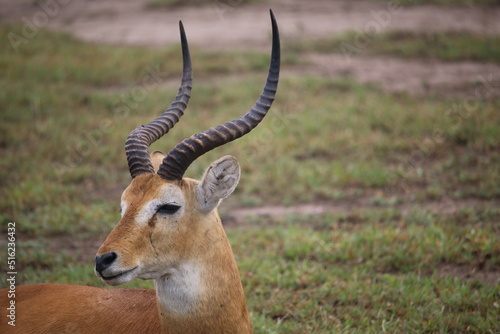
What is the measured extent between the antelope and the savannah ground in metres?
1.10

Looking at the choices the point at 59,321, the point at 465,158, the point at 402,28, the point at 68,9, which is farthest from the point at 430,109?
the point at 68,9

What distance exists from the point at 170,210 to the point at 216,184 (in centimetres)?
29

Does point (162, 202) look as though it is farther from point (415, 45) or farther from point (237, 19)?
point (237, 19)

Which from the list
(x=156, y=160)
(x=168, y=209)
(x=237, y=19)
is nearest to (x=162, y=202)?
(x=168, y=209)

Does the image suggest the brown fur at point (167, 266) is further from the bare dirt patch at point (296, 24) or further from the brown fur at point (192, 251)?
the bare dirt patch at point (296, 24)

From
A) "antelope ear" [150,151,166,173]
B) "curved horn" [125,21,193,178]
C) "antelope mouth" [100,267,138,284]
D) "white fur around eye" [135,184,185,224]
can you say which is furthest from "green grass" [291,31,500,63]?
"antelope mouth" [100,267,138,284]

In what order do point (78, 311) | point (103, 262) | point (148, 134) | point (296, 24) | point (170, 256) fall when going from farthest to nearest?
point (296, 24), point (148, 134), point (78, 311), point (170, 256), point (103, 262)

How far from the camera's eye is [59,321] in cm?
353

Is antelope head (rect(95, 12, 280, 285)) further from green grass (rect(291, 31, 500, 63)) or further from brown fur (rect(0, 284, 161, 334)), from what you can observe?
green grass (rect(291, 31, 500, 63))

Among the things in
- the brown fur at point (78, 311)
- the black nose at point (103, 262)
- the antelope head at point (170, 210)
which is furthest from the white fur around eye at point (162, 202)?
the brown fur at point (78, 311)

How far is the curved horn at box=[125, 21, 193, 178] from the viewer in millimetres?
3471

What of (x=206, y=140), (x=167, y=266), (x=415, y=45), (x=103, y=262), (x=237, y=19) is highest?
(x=237, y=19)

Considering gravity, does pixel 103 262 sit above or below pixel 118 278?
above

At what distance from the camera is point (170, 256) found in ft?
10.4
